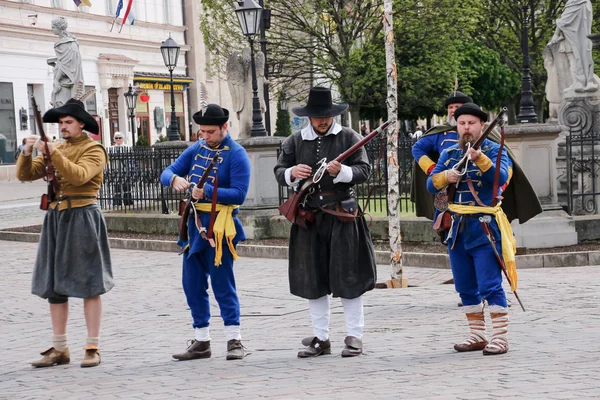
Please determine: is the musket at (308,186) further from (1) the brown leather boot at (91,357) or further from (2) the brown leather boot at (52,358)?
(2) the brown leather boot at (52,358)

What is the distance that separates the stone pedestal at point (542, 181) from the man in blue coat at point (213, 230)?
7.34m

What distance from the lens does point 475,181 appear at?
8.30 meters

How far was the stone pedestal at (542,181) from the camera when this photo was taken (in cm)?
1521

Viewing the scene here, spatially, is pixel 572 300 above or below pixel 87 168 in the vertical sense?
below

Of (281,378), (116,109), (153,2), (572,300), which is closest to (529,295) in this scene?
(572,300)

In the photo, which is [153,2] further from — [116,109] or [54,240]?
[54,240]

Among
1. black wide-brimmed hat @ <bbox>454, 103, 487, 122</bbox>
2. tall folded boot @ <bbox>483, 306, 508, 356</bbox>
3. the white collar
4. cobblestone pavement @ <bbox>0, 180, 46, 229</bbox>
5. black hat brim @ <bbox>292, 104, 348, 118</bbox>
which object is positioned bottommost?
cobblestone pavement @ <bbox>0, 180, 46, 229</bbox>

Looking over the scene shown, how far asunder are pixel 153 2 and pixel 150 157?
118 feet

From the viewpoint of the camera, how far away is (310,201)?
8.41 m

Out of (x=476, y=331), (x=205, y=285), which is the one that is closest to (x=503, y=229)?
(x=476, y=331)

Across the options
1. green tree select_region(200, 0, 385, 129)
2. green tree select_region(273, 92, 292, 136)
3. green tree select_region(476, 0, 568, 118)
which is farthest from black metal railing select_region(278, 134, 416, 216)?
green tree select_region(273, 92, 292, 136)

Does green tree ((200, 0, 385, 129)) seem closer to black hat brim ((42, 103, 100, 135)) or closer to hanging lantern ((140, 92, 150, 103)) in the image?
hanging lantern ((140, 92, 150, 103))

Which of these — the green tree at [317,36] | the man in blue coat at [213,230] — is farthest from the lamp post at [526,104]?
the green tree at [317,36]

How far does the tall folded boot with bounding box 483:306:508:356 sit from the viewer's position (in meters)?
8.00
